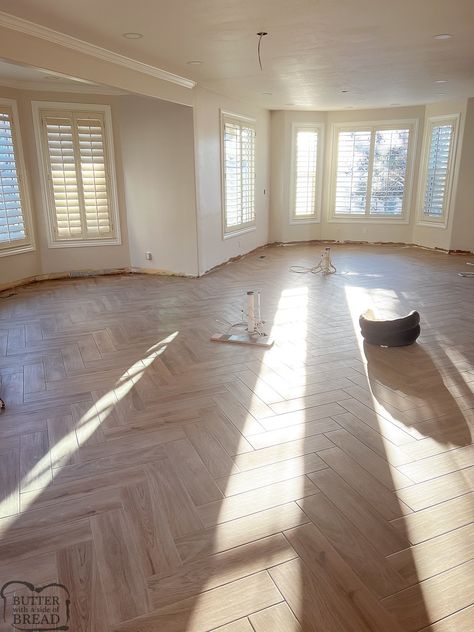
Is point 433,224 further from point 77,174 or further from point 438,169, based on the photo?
point 77,174

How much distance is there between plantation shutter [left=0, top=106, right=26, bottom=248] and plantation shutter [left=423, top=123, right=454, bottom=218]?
22.4 feet

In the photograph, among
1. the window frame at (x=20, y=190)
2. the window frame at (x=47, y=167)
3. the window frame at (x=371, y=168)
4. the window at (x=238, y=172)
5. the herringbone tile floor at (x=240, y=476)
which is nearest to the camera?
the herringbone tile floor at (x=240, y=476)

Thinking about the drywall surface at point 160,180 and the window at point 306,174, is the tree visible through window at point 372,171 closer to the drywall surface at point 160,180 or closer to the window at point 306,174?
the window at point 306,174

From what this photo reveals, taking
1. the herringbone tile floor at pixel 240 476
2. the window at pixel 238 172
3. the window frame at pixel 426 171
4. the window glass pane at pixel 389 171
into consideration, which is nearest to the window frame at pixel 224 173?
the window at pixel 238 172

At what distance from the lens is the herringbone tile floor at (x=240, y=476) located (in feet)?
5.69

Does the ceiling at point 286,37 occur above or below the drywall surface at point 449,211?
above

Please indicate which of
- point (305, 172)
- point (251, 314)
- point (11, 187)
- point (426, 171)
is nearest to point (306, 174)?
point (305, 172)

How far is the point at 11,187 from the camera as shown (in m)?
5.88

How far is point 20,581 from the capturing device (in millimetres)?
1806

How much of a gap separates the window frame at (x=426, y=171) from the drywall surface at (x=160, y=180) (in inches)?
185

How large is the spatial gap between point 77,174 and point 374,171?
5.62 m

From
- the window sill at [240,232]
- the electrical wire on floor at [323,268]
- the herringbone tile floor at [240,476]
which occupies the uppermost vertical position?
the window sill at [240,232]

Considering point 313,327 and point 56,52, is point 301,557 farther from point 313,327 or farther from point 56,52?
point 56,52

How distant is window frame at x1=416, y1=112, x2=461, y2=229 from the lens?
26.2ft
